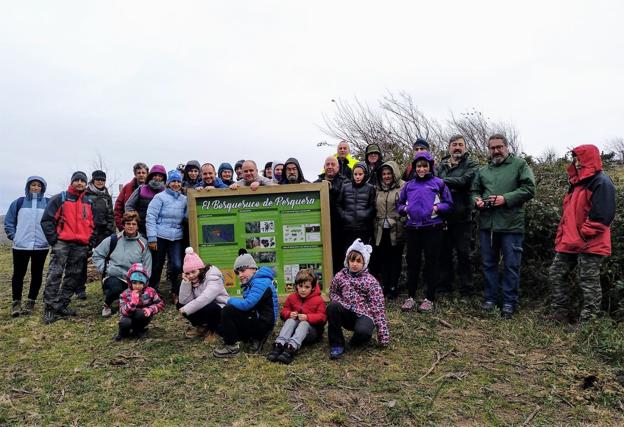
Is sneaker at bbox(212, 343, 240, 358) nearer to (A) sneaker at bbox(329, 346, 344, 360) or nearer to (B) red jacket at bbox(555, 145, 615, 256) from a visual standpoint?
(A) sneaker at bbox(329, 346, 344, 360)

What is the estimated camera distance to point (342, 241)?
23.3 ft

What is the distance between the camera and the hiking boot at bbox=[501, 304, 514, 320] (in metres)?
5.95

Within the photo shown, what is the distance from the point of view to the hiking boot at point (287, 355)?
15.6ft

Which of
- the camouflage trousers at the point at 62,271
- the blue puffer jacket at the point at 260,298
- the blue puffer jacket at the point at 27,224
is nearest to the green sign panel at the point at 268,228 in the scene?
the blue puffer jacket at the point at 260,298

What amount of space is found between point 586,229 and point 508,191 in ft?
3.62

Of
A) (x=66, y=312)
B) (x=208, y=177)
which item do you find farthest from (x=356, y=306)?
(x=66, y=312)

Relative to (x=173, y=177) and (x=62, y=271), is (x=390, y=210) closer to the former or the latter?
(x=173, y=177)

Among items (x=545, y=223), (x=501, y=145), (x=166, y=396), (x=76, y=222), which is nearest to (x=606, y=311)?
(x=545, y=223)

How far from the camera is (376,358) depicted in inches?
190

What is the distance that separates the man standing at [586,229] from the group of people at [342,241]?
0.5 inches

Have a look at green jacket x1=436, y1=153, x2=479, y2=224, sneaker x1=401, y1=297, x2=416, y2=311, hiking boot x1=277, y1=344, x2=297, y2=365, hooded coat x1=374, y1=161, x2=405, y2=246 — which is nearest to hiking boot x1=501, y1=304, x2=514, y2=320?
sneaker x1=401, y1=297, x2=416, y2=311

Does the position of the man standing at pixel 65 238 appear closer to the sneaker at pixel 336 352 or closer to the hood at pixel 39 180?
the hood at pixel 39 180

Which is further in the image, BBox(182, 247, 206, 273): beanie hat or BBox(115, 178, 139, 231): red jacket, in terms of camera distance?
BBox(115, 178, 139, 231): red jacket

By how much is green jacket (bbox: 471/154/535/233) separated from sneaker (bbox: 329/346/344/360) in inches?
108
